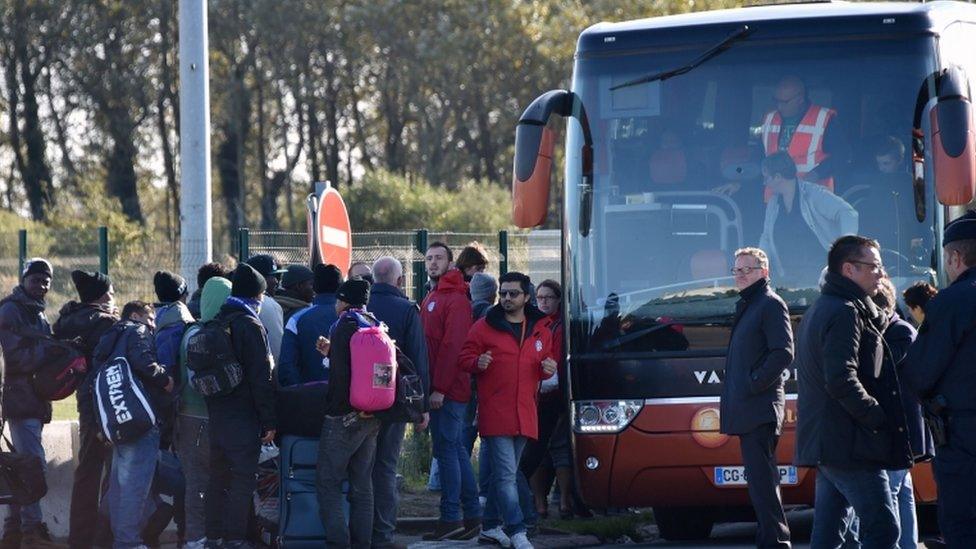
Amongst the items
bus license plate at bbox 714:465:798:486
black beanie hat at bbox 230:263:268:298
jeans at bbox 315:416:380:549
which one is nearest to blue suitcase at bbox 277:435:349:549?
jeans at bbox 315:416:380:549

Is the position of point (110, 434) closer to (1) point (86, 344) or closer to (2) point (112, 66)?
(1) point (86, 344)

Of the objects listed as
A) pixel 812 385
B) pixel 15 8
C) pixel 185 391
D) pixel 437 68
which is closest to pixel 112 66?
pixel 15 8

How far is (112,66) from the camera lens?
51.1 meters

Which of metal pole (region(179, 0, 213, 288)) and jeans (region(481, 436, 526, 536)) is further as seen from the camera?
metal pole (region(179, 0, 213, 288))

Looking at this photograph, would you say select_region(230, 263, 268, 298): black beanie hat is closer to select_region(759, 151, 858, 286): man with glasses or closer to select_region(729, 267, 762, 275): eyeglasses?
select_region(729, 267, 762, 275): eyeglasses

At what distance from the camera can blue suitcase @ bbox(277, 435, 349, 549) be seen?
1064 centimetres

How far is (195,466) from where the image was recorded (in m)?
10.8

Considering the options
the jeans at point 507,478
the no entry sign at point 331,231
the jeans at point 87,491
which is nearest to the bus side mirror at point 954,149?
the jeans at point 507,478

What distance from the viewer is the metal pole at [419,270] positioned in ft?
53.9

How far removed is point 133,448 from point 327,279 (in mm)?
1518

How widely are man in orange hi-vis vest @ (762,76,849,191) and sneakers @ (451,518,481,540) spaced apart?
10.6ft

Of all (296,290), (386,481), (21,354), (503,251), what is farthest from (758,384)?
(503,251)

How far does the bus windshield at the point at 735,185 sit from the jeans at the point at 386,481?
1297 mm

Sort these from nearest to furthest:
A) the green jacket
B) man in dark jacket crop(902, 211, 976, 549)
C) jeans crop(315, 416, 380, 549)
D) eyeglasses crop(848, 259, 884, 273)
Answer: man in dark jacket crop(902, 211, 976, 549), eyeglasses crop(848, 259, 884, 273), jeans crop(315, 416, 380, 549), the green jacket
